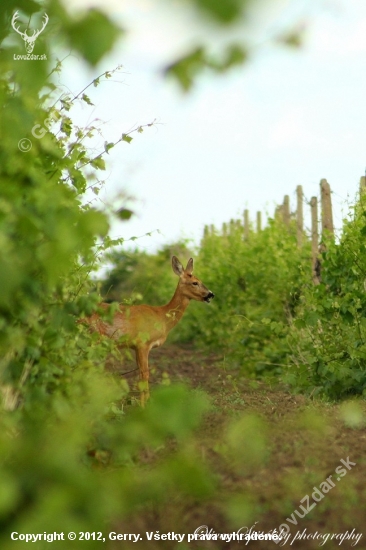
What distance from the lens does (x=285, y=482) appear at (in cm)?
491

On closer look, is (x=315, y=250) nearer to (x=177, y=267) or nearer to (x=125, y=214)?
(x=177, y=267)

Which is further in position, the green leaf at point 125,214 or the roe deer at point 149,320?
the roe deer at point 149,320

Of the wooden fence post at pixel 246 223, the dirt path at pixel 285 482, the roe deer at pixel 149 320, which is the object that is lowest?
the dirt path at pixel 285 482

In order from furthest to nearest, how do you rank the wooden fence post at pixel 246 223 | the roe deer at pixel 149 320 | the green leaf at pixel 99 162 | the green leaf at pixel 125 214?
the wooden fence post at pixel 246 223
the roe deer at pixel 149 320
the green leaf at pixel 99 162
the green leaf at pixel 125 214

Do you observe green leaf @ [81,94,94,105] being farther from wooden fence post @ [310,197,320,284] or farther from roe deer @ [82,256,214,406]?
wooden fence post @ [310,197,320,284]

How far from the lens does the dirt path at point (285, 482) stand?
Result: 4281mm

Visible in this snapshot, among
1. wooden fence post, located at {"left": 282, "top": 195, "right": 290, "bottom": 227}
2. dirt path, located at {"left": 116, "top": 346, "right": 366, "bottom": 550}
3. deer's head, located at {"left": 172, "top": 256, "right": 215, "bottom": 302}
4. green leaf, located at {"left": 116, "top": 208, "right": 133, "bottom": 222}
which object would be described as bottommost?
dirt path, located at {"left": 116, "top": 346, "right": 366, "bottom": 550}

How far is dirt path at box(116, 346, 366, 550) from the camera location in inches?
169

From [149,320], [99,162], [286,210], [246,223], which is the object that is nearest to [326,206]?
[149,320]

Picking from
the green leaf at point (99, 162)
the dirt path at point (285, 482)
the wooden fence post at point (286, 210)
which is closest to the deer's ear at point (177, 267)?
the wooden fence post at point (286, 210)

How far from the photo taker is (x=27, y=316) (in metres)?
4.77

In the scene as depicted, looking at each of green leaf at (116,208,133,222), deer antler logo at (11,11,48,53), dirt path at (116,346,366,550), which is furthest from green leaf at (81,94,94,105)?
deer antler logo at (11,11,48,53)

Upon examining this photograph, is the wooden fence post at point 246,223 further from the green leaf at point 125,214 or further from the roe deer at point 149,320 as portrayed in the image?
the green leaf at point 125,214

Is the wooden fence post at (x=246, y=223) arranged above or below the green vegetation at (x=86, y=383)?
above
